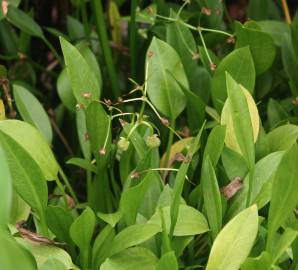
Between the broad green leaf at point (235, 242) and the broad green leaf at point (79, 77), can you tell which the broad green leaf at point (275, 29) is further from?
the broad green leaf at point (235, 242)

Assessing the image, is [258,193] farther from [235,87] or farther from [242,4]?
[242,4]

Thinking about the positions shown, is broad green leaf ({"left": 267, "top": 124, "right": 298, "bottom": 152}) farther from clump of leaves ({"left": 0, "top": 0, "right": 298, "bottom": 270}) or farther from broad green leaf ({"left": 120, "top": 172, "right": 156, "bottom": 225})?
broad green leaf ({"left": 120, "top": 172, "right": 156, "bottom": 225})

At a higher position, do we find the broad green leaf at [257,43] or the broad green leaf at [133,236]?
the broad green leaf at [257,43]

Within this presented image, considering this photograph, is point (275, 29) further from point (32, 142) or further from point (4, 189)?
point (4, 189)

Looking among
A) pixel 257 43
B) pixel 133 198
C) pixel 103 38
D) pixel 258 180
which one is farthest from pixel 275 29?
pixel 133 198

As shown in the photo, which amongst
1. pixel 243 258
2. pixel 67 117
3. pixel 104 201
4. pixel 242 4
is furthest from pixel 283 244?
pixel 242 4

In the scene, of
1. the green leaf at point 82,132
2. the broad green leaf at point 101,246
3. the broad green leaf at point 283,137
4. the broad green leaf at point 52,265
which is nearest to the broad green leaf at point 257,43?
the broad green leaf at point 283,137
